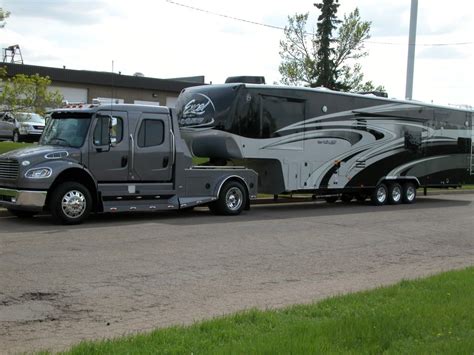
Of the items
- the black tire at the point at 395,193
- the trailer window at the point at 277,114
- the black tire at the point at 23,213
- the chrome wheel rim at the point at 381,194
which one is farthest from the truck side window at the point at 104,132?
the black tire at the point at 395,193

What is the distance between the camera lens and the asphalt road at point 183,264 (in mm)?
6141

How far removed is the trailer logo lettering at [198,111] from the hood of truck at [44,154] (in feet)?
13.3

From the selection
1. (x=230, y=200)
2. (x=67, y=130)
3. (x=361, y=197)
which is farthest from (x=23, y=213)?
(x=361, y=197)

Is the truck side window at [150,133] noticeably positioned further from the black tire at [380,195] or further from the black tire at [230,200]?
the black tire at [380,195]

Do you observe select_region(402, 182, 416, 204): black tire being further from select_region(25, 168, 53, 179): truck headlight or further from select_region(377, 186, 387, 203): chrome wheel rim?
select_region(25, 168, 53, 179): truck headlight

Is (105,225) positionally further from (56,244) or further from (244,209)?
(244,209)

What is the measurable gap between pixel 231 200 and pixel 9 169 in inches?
216

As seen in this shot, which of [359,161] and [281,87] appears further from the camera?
[359,161]

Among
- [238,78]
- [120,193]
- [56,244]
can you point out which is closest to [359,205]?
[238,78]

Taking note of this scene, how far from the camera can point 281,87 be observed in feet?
54.3

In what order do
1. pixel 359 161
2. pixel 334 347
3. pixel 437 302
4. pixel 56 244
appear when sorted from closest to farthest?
pixel 334 347 → pixel 437 302 → pixel 56 244 → pixel 359 161

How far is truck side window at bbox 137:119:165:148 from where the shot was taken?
1380cm

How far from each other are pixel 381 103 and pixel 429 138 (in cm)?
311

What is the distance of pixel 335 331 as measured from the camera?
16.8 feet
